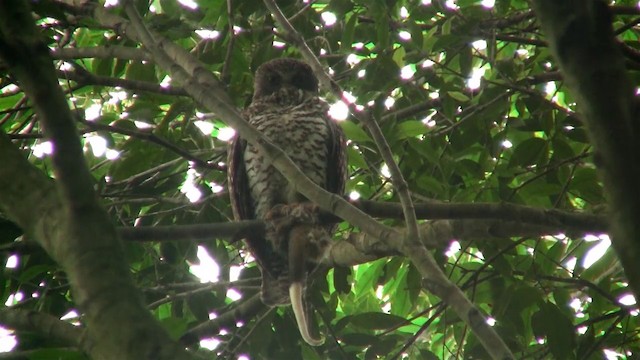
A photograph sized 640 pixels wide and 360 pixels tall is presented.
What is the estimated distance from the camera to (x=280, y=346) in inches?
149

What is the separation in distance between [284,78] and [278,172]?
2.80 feet

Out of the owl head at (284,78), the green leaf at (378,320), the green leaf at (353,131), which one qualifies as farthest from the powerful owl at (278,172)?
the green leaf at (353,131)

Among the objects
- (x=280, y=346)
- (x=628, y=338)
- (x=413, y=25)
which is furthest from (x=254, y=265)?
(x=628, y=338)

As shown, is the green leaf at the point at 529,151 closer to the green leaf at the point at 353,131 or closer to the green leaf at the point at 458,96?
the green leaf at the point at 458,96

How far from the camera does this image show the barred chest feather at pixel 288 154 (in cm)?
466

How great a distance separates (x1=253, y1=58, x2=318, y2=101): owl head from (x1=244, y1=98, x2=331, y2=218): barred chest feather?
10.6 inches

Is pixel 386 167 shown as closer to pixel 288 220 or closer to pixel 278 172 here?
pixel 288 220

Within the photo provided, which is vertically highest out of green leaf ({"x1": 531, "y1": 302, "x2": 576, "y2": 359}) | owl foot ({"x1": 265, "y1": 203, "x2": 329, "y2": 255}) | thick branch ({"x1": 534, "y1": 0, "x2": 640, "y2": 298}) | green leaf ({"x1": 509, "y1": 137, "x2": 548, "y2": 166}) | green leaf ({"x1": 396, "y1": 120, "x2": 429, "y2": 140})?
owl foot ({"x1": 265, "y1": 203, "x2": 329, "y2": 255})

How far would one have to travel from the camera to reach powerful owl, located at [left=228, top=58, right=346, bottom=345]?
13.0 ft

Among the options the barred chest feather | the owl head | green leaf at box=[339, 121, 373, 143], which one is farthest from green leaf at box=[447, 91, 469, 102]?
the owl head

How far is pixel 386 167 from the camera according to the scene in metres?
3.41

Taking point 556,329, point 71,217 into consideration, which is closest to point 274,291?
point 556,329

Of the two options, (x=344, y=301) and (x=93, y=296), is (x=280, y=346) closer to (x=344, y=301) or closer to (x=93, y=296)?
(x=344, y=301)

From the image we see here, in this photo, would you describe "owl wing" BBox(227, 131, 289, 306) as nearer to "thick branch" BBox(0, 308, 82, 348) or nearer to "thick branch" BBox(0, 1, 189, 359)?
"thick branch" BBox(0, 308, 82, 348)
